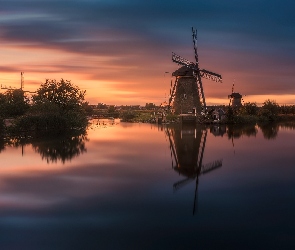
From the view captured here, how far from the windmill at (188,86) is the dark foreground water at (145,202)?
35.8 m

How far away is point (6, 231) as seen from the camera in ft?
29.7

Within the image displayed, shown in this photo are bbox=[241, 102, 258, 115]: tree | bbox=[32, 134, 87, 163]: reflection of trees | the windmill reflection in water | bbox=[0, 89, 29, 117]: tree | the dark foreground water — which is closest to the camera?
the dark foreground water

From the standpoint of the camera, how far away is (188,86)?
5719cm

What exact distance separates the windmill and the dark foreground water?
35787 mm

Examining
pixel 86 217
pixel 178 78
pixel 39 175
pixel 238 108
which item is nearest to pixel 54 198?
pixel 86 217

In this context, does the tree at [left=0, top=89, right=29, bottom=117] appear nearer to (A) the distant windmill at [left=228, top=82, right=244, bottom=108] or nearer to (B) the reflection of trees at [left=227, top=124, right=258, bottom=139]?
(B) the reflection of trees at [left=227, top=124, right=258, bottom=139]

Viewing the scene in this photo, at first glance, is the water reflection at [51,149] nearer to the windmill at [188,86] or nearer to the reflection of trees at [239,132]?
the reflection of trees at [239,132]

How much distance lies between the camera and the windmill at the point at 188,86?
188 feet

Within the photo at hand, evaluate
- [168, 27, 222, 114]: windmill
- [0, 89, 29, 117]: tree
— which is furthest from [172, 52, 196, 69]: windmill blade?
[0, 89, 29, 117]: tree

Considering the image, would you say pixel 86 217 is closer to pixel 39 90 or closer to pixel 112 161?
pixel 112 161

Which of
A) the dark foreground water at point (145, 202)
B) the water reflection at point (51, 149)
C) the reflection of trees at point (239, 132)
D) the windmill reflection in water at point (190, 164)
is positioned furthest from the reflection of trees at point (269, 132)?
the water reflection at point (51, 149)

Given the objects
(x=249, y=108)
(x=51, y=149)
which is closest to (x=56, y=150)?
(x=51, y=149)

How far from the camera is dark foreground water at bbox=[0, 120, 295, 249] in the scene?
866cm

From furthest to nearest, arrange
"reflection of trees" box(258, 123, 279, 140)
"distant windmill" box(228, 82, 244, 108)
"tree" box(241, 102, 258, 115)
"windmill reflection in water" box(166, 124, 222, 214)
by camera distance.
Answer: "distant windmill" box(228, 82, 244, 108) → "tree" box(241, 102, 258, 115) → "reflection of trees" box(258, 123, 279, 140) → "windmill reflection in water" box(166, 124, 222, 214)
